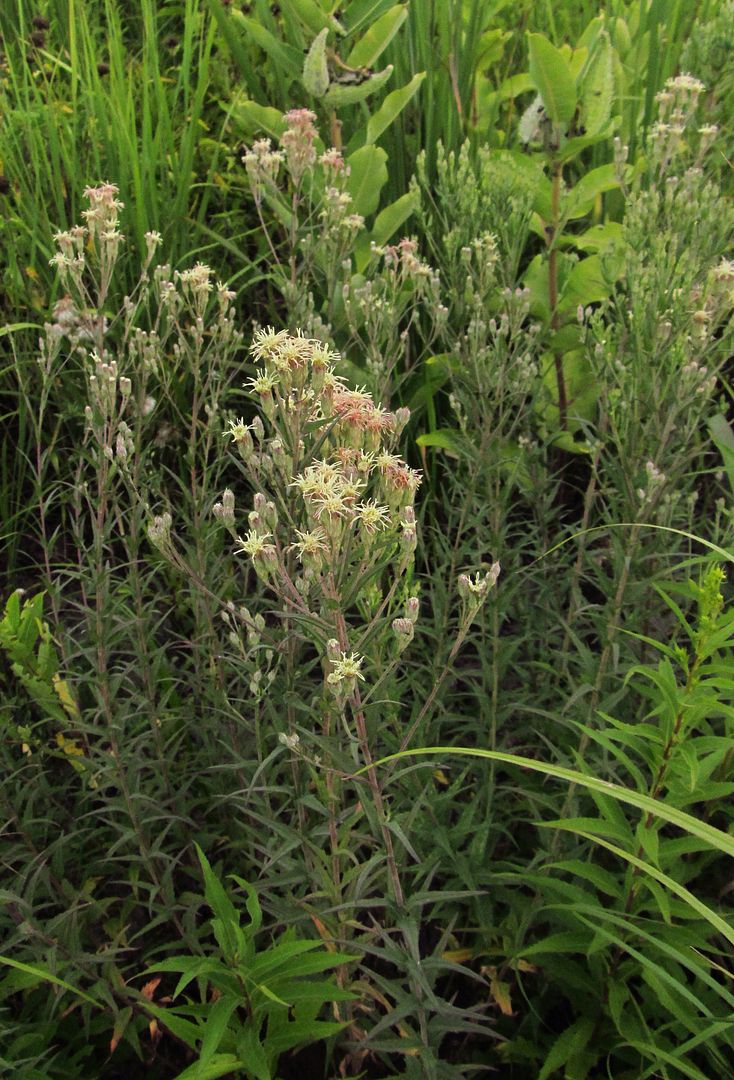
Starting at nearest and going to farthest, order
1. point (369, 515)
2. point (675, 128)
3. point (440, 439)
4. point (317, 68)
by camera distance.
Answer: point (369, 515) → point (675, 128) → point (440, 439) → point (317, 68)

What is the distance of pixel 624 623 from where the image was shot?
96.7 inches

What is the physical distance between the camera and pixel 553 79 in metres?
3.27

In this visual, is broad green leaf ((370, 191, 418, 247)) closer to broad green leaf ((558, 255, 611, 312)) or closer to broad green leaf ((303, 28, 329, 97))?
broad green leaf ((303, 28, 329, 97))

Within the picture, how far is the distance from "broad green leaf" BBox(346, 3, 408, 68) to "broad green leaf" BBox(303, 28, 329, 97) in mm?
139

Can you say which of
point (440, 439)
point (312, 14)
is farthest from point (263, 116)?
point (440, 439)

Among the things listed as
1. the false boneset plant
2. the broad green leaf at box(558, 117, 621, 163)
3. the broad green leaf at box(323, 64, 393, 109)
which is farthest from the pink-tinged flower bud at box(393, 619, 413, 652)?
the broad green leaf at box(323, 64, 393, 109)

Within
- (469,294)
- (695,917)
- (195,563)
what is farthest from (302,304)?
(695,917)

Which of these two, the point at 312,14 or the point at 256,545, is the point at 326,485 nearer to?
the point at 256,545

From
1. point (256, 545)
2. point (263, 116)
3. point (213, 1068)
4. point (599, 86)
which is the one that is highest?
point (599, 86)

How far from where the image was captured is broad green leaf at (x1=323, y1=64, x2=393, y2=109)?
350cm

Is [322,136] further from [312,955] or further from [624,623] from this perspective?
[312,955]

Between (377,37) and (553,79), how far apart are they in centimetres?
72

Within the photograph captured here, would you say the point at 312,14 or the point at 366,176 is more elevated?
the point at 312,14

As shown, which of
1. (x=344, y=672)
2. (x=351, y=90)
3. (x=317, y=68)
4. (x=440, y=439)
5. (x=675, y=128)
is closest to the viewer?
(x=344, y=672)
